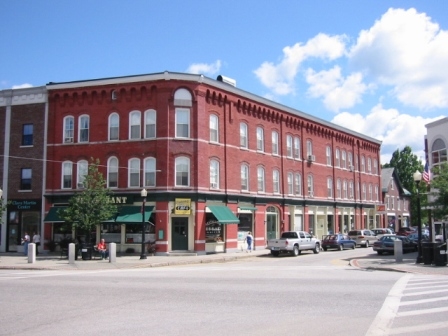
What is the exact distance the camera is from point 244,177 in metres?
41.0

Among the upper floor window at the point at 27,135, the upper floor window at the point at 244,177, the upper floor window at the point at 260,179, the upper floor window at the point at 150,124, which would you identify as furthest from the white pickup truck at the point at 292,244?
the upper floor window at the point at 27,135

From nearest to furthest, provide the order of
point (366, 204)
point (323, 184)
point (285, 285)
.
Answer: point (285, 285) < point (323, 184) < point (366, 204)

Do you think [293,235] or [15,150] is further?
[15,150]

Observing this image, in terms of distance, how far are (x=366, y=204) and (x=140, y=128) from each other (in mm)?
36200

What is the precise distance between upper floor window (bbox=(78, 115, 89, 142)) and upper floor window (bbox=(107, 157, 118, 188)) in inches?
109

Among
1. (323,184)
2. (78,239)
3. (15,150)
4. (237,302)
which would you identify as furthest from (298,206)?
(237,302)

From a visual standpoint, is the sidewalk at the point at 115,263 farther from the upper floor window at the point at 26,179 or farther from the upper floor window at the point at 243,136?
the upper floor window at the point at 243,136

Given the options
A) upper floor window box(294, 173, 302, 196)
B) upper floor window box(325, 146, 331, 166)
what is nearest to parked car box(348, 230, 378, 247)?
upper floor window box(294, 173, 302, 196)

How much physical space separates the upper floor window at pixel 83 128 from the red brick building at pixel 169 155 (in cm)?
8

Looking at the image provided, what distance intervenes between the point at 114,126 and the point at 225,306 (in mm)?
26776

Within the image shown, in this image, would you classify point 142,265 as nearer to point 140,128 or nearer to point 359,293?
point 140,128

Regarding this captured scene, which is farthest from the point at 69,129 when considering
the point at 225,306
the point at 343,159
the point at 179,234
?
the point at 343,159

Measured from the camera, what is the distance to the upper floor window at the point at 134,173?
117 feet

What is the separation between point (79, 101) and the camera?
37.7 metres
